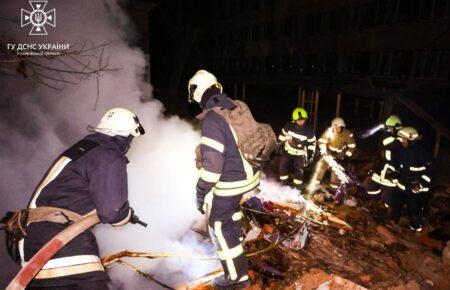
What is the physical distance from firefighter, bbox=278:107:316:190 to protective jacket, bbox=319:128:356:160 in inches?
16.8

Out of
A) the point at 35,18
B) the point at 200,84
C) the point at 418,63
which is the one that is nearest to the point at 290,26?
the point at 418,63

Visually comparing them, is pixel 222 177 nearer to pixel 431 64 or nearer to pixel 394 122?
pixel 394 122

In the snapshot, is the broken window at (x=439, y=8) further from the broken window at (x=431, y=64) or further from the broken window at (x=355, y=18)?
the broken window at (x=355, y=18)

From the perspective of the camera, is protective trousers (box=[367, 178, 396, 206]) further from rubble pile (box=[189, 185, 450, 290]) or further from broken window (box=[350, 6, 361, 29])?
broken window (box=[350, 6, 361, 29])

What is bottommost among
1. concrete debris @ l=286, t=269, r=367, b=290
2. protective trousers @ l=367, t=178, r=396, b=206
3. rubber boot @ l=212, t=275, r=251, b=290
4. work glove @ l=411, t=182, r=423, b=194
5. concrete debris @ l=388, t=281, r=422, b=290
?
concrete debris @ l=388, t=281, r=422, b=290

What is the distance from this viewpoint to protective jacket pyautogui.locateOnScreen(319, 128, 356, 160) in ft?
25.3

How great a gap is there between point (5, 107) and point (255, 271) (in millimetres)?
5635

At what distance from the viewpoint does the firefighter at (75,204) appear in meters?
2.62

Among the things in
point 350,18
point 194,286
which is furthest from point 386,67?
point 194,286

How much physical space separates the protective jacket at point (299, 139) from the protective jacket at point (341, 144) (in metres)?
0.39

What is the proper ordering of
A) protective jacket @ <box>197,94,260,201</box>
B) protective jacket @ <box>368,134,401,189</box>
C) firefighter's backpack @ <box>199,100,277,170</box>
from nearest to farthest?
1. protective jacket @ <box>197,94,260,201</box>
2. firefighter's backpack @ <box>199,100,277,170</box>
3. protective jacket @ <box>368,134,401,189</box>

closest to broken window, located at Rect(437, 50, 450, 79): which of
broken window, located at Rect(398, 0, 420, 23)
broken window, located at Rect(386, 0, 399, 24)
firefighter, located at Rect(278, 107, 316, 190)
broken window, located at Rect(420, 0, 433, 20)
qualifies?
broken window, located at Rect(420, 0, 433, 20)

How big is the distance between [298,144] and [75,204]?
607 cm

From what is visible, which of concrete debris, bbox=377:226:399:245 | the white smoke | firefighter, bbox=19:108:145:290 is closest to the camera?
firefighter, bbox=19:108:145:290
